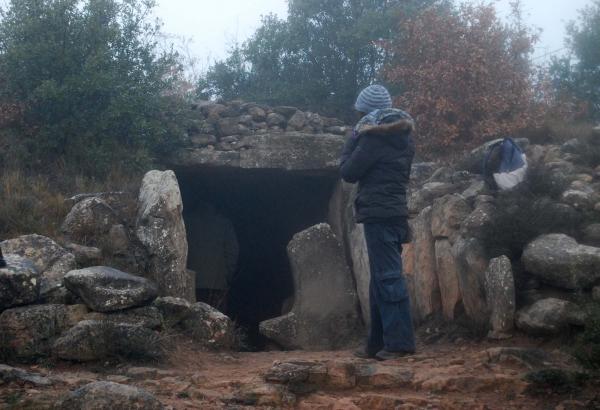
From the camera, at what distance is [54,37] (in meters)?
8.91

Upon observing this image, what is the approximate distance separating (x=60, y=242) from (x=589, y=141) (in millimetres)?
5567

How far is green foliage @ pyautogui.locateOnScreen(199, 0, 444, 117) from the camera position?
456 inches

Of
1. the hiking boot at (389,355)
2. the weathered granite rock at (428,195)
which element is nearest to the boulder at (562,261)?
the hiking boot at (389,355)

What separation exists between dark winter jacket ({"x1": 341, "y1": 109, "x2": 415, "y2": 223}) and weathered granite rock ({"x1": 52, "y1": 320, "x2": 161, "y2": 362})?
6.22 feet

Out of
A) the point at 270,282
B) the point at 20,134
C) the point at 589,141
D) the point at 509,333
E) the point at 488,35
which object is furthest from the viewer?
the point at 270,282

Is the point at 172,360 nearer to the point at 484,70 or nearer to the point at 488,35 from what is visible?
the point at 484,70

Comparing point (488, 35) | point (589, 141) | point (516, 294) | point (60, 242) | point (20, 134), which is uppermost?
point (488, 35)

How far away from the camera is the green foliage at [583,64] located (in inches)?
435

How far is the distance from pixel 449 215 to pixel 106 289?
325cm

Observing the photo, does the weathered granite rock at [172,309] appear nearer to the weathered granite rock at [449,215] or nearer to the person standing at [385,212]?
the person standing at [385,212]

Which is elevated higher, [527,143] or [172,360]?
[527,143]

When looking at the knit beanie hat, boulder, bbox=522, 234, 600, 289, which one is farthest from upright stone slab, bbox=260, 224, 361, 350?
the knit beanie hat

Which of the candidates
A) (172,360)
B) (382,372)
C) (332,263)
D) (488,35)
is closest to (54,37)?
(332,263)

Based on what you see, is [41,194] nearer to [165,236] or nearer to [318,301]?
[165,236]
